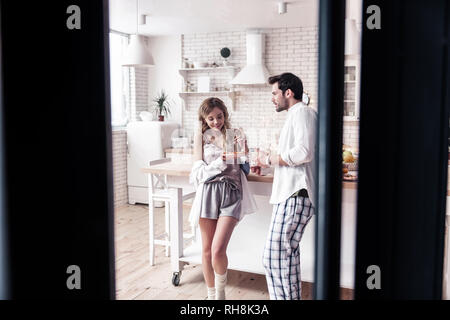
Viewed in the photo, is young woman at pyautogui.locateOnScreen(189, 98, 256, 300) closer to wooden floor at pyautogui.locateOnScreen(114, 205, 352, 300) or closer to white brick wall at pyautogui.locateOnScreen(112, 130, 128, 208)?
wooden floor at pyautogui.locateOnScreen(114, 205, 352, 300)

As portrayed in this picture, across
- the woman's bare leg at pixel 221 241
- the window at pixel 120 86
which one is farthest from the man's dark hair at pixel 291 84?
the window at pixel 120 86

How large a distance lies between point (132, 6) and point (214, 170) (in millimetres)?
2031

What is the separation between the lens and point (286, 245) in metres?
1.38

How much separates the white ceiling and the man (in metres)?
1.55

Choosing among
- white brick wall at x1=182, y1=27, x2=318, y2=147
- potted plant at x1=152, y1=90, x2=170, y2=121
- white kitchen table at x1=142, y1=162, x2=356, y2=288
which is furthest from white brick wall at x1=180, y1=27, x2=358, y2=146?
white kitchen table at x1=142, y1=162, x2=356, y2=288

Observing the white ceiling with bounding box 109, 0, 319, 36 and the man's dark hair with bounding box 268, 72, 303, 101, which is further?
the white ceiling with bounding box 109, 0, 319, 36

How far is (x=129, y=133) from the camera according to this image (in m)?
3.64

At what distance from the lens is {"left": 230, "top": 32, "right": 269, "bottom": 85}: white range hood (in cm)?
369

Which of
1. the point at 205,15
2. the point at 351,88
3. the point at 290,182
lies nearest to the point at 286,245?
the point at 290,182

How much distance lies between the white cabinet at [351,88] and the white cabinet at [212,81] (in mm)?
3190

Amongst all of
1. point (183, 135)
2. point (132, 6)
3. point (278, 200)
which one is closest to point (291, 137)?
point (278, 200)

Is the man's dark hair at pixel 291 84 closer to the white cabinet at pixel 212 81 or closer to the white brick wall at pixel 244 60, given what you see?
the white brick wall at pixel 244 60

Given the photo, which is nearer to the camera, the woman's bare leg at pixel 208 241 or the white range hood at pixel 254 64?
the woman's bare leg at pixel 208 241

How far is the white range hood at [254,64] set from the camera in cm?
369
